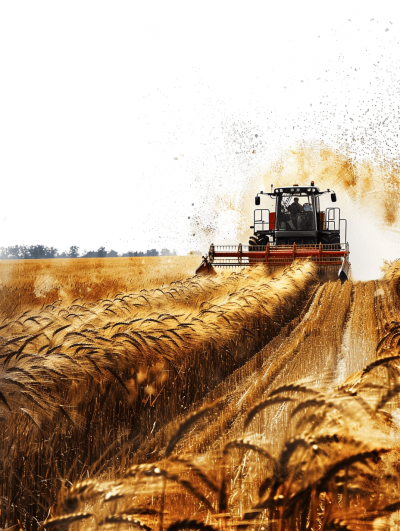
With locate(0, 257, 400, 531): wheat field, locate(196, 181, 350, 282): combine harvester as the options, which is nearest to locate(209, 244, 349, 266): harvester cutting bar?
locate(196, 181, 350, 282): combine harvester

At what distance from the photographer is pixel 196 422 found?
3.80 meters

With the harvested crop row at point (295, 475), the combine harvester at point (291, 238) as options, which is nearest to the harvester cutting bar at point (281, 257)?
the combine harvester at point (291, 238)

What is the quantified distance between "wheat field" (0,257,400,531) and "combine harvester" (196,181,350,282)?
27.0 feet

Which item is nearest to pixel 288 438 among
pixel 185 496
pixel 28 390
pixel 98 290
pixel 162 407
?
pixel 185 496

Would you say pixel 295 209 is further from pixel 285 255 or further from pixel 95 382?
pixel 95 382

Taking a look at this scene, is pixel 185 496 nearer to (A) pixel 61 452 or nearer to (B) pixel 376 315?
(A) pixel 61 452

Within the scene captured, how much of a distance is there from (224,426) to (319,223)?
1566 cm

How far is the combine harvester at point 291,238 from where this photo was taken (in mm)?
16578

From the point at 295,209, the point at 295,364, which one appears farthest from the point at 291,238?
the point at 295,364

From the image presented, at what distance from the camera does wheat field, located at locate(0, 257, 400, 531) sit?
193cm

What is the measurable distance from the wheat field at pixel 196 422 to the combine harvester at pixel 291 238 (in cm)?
823

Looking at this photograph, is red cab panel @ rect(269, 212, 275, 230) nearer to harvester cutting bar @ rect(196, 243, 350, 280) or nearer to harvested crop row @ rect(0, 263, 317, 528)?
harvester cutting bar @ rect(196, 243, 350, 280)

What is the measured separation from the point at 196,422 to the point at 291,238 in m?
15.3

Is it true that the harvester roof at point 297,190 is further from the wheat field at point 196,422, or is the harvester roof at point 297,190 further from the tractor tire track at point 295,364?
the wheat field at point 196,422
